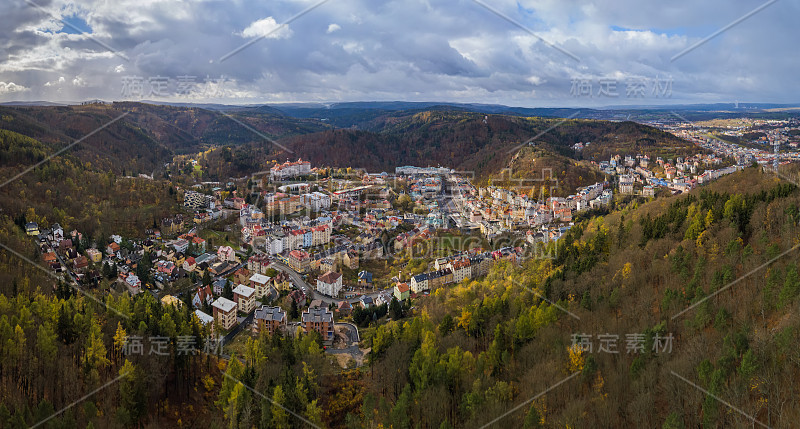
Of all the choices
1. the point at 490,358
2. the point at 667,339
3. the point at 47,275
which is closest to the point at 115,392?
the point at 490,358

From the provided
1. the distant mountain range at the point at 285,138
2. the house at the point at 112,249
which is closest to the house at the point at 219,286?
the house at the point at 112,249

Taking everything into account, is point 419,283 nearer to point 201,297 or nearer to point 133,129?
point 201,297

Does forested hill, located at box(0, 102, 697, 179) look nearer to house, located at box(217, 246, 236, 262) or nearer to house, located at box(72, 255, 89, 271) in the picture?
house, located at box(72, 255, 89, 271)

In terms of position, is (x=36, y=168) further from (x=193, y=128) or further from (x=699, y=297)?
(x=193, y=128)

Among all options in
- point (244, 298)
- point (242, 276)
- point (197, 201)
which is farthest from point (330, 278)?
point (197, 201)

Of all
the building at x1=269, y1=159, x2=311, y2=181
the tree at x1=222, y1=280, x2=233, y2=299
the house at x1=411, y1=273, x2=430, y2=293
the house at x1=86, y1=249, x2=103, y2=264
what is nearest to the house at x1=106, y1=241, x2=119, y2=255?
the house at x1=86, y1=249, x2=103, y2=264
